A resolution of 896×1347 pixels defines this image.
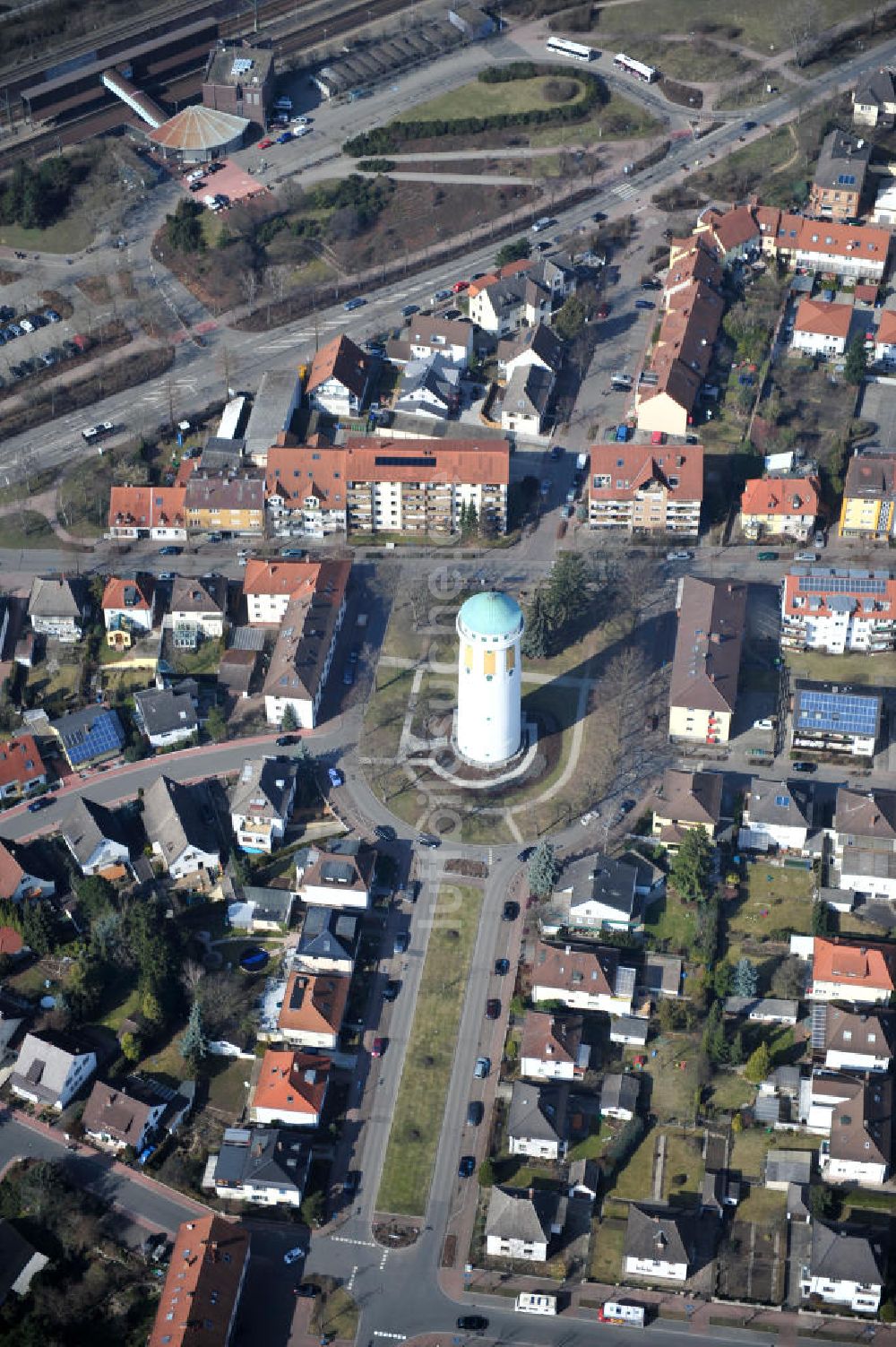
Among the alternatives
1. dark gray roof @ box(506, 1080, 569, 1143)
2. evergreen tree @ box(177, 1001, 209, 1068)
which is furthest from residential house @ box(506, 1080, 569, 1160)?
evergreen tree @ box(177, 1001, 209, 1068)

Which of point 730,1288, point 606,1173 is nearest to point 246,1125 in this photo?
point 606,1173

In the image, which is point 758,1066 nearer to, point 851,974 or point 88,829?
point 851,974

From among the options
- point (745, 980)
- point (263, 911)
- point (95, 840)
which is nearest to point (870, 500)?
point (745, 980)

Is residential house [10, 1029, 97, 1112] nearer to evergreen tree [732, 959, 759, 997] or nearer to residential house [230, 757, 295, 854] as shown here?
residential house [230, 757, 295, 854]

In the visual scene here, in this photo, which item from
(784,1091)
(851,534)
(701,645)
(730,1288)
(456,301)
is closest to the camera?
(730,1288)

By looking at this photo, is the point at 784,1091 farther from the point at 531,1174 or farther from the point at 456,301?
the point at 456,301

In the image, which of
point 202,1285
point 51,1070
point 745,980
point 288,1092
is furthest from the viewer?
point 745,980
